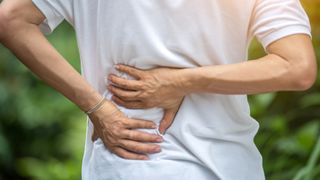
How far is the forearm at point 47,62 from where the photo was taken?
8.60 ft

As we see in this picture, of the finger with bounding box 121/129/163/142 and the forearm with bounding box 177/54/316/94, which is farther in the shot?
the finger with bounding box 121/129/163/142

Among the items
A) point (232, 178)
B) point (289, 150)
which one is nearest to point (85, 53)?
point (232, 178)

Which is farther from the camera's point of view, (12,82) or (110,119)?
(12,82)

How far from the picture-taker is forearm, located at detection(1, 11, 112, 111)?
2.62 m

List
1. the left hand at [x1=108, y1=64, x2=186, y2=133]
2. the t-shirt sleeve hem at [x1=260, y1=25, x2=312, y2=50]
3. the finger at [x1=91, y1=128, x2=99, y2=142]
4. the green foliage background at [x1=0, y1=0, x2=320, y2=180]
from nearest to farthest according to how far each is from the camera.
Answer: the t-shirt sleeve hem at [x1=260, y1=25, x2=312, y2=50], the left hand at [x1=108, y1=64, x2=186, y2=133], the finger at [x1=91, y1=128, x2=99, y2=142], the green foliage background at [x1=0, y1=0, x2=320, y2=180]

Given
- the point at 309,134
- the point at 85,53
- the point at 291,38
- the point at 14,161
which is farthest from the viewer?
the point at 14,161

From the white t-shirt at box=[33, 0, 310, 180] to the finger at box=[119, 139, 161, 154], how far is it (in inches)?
0.8

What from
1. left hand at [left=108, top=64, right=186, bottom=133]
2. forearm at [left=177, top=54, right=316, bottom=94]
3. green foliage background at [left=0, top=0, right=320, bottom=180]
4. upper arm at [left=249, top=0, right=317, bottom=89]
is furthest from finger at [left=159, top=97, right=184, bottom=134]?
green foliage background at [left=0, top=0, right=320, bottom=180]

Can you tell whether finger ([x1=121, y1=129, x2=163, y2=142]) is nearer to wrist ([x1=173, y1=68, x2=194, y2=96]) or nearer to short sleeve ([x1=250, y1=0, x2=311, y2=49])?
wrist ([x1=173, y1=68, x2=194, y2=96])

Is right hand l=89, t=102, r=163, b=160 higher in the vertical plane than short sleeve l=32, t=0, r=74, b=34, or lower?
lower

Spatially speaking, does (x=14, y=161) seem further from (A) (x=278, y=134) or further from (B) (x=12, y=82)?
(A) (x=278, y=134)

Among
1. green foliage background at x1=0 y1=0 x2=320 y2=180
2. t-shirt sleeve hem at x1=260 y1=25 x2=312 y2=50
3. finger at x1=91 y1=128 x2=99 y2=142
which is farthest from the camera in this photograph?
green foliage background at x1=0 y1=0 x2=320 y2=180

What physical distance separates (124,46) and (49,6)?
9.7 inches

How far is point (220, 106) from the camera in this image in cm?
260
